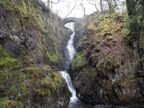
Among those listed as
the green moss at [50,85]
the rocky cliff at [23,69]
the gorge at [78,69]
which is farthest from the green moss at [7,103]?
the green moss at [50,85]

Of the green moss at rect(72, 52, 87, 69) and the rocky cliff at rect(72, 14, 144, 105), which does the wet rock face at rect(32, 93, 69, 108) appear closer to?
the rocky cliff at rect(72, 14, 144, 105)

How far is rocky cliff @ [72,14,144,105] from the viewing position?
14.6 metres

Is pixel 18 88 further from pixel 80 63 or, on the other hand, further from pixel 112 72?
pixel 80 63

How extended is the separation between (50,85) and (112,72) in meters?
4.60

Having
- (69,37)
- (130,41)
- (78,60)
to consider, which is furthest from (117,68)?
(69,37)

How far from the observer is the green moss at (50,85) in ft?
41.6

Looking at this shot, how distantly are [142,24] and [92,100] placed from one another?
6.54 meters

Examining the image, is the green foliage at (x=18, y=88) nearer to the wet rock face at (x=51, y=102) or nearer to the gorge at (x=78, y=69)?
the gorge at (x=78, y=69)

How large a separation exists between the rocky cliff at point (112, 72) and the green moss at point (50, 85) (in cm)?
255

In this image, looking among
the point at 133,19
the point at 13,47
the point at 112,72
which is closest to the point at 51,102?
the point at 13,47

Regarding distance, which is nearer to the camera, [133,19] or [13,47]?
[13,47]

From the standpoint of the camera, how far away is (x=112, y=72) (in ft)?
49.7

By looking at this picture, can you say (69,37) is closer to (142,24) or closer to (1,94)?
(142,24)

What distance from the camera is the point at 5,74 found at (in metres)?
12.0
